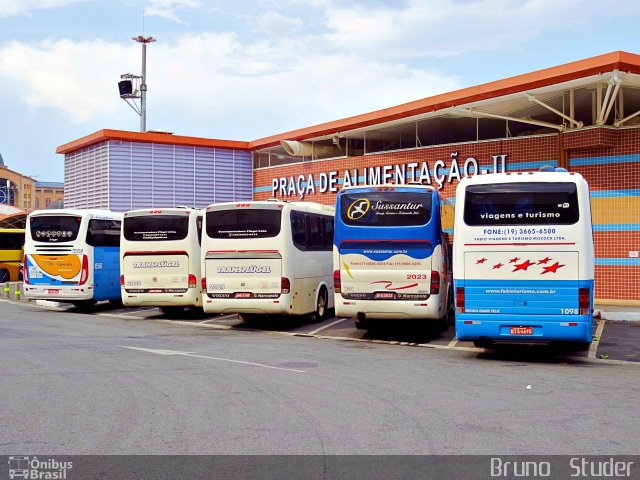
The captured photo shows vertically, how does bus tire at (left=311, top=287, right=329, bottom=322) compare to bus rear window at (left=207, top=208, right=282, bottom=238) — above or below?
below

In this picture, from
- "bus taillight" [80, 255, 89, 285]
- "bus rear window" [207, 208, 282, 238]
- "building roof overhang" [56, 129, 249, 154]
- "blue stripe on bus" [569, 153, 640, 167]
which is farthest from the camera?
"building roof overhang" [56, 129, 249, 154]

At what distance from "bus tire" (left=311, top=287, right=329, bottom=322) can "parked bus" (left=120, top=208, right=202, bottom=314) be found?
11.0 ft

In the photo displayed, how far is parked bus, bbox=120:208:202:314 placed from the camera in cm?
2084

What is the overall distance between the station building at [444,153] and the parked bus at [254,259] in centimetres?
808

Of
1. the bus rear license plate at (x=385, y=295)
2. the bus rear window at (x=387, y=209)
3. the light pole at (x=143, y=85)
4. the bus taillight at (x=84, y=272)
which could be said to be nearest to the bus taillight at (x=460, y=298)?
A: the bus rear license plate at (x=385, y=295)

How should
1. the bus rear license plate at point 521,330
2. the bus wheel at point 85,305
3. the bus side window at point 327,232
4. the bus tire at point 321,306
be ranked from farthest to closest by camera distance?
the bus wheel at point 85,305
the bus side window at point 327,232
the bus tire at point 321,306
the bus rear license plate at point 521,330

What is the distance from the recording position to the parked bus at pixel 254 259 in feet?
59.3

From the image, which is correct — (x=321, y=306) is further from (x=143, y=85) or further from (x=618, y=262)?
(x=143, y=85)

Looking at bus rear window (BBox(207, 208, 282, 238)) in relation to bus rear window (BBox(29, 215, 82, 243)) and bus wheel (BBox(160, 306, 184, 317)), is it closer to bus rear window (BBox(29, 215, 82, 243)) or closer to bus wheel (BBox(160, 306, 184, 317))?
bus wheel (BBox(160, 306, 184, 317))

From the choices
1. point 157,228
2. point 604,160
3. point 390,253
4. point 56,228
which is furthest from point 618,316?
point 56,228

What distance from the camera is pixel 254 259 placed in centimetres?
1822

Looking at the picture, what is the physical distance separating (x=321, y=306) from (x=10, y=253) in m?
24.3

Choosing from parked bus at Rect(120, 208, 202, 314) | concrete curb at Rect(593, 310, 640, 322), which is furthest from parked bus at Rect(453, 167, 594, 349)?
parked bus at Rect(120, 208, 202, 314)

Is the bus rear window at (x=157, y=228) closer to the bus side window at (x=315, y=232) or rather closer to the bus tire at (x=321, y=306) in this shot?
the bus side window at (x=315, y=232)
